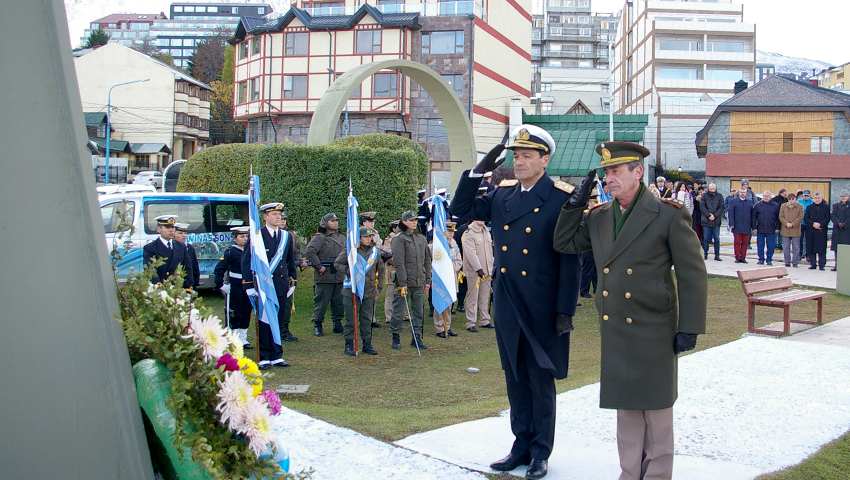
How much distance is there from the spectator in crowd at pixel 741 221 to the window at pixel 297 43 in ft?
119

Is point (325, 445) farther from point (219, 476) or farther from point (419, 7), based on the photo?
point (419, 7)

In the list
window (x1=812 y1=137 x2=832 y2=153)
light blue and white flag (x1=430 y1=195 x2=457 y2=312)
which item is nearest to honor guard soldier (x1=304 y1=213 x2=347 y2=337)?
light blue and white flag (x1=430 y1=195 x2=457 y2=312)

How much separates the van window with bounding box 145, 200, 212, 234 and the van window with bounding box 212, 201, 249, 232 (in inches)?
7.1

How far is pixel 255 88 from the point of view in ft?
168

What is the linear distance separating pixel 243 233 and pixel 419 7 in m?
39.5

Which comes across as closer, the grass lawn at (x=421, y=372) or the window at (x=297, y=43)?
the grass lawn at (x=421, y=372)

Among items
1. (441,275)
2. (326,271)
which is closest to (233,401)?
(441,275)

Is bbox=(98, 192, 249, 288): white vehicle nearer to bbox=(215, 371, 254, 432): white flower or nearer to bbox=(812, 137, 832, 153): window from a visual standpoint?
bbox=(215, 371, 254, 432): white flower

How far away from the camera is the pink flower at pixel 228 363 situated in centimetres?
334

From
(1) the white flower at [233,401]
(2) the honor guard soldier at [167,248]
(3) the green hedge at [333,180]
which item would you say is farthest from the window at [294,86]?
(1) the white flower at [233,401]

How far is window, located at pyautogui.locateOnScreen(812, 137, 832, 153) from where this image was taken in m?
42.4

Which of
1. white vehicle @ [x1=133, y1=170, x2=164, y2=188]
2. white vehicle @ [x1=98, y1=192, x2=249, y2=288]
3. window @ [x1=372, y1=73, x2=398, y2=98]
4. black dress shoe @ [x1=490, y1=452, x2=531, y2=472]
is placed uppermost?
window @ [x1=372, y1=73, x2=398, y2=98]

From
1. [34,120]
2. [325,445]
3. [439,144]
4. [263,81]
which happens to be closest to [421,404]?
[325,445]

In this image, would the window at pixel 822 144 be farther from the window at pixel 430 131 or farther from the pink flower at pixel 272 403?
the pink flower at pixel 272 403
